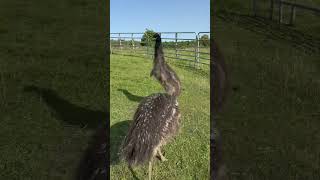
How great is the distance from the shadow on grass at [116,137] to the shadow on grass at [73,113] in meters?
0.32

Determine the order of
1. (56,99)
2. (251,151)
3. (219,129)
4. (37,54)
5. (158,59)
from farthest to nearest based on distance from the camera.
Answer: (37,54) → (56,99) → (219,129) → (251,151) → (158,59)

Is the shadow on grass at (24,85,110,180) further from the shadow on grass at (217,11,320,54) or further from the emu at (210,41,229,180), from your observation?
the shadow on grass at (217,11,320,54)

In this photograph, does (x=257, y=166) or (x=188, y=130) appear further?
(x=188, y=130)

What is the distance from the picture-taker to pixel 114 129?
26.9 ft

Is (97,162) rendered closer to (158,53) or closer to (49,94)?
(158,53)

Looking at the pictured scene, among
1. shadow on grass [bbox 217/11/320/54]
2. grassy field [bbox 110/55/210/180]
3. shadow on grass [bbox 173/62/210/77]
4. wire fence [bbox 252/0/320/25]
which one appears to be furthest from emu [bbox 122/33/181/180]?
wire fence [bbox 252/0/320/25]

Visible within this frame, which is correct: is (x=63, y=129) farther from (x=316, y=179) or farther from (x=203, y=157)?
(x=316, y=179)

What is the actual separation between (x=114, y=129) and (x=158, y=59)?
2.50 meters

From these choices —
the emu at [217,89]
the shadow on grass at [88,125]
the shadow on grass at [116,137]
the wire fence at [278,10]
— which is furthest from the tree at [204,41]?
the shadow on grass at [116,137]

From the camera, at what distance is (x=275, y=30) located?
1814cm

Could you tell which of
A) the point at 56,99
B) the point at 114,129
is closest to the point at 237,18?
the point at 56,99

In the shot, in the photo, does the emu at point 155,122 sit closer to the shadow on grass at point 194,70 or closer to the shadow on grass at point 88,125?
the shadow on grass at point 88,125

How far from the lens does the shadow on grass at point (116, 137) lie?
6.57 m

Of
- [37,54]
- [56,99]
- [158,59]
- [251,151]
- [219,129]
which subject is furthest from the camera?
[37,54]
